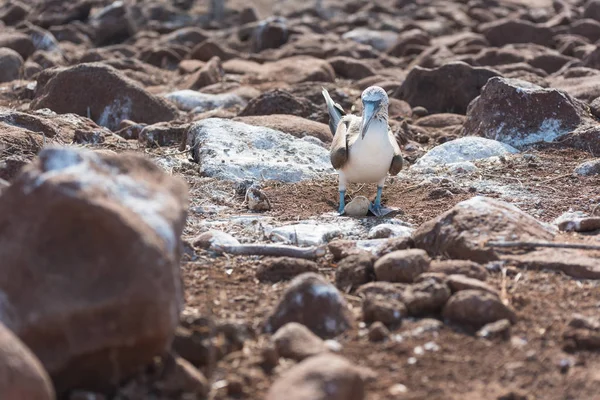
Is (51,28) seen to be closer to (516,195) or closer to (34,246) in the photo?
(516,195)

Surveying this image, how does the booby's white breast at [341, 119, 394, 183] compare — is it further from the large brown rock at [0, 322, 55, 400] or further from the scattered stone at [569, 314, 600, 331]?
the large brown rock at [0, 322, 55, 400]

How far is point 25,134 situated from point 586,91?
6310 mm

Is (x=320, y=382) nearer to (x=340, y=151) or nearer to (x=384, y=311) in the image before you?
(x=384, y=311)

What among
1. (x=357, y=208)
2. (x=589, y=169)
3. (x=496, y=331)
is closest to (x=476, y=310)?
(x=496, y=331)

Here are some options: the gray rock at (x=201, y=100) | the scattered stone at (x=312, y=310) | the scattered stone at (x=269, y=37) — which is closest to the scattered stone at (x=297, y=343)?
the scattered stone at (x=312, y=310)

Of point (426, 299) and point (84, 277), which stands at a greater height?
point (84, 277)

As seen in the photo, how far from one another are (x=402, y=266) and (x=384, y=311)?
22.3 inches

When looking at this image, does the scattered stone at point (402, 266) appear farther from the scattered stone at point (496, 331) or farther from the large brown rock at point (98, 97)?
the large brown rock at point (98, 97)

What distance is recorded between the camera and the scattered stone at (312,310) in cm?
446

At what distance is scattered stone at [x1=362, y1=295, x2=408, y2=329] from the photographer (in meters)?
4.52

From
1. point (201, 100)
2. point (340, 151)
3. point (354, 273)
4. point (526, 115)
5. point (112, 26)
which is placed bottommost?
point (112, 26)

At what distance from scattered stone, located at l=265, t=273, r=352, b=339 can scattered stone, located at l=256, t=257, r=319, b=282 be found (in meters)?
0.85

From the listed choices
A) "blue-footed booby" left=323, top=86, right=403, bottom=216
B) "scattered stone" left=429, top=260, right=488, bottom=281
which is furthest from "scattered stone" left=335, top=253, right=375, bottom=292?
"blue-footed booby" left=323, top=86, right=403, bottom=216

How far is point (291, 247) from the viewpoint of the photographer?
586cm
